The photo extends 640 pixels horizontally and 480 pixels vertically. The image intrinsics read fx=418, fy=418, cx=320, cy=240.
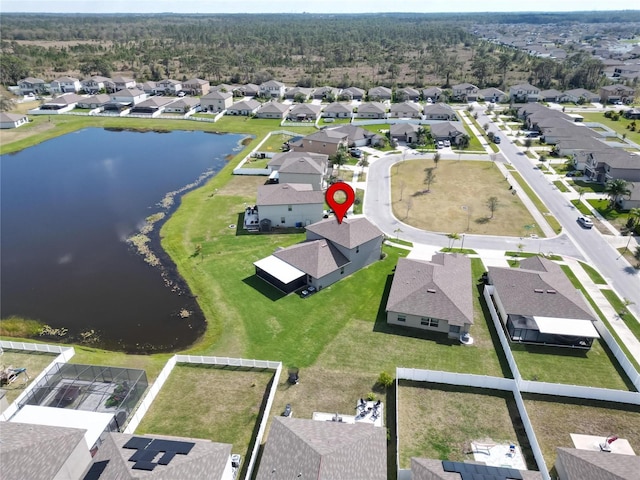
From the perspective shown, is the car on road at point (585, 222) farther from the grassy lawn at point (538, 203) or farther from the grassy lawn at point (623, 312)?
the grassy lawn at point (623, 312)

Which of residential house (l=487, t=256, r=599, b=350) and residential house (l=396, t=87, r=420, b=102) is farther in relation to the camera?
residential house (l=396, t=87, r=420, b=102)

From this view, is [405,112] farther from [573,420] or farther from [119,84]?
[119,84]

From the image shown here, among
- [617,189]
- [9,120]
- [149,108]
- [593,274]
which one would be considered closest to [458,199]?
[617,189]

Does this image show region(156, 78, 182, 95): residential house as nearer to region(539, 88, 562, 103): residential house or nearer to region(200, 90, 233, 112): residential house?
region(200, 90, 233, 112): residential house

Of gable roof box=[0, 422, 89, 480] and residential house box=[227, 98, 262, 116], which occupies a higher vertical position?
residential house box=[227, 98, 262, 116]

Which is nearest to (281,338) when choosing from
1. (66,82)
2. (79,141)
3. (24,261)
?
(24,261)

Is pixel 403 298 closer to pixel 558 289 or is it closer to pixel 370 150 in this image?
pixel 558 289

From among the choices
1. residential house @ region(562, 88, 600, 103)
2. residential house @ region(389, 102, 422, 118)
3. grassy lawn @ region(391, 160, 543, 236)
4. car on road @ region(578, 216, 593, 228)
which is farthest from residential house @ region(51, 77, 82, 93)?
residential house @ region(562, 88, 600, 103)
